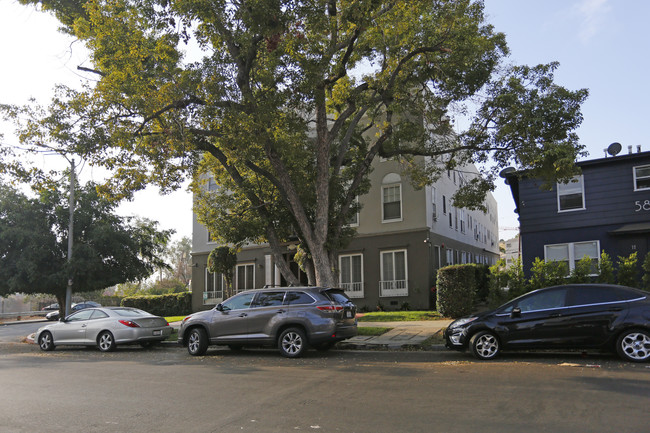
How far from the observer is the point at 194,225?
108ft

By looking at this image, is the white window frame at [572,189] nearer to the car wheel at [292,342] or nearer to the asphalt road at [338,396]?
the asphalt road at [338,396]

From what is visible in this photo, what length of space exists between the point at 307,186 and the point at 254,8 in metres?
6.04

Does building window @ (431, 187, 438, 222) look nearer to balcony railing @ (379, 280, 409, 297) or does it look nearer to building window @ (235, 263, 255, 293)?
balcony railing @ (379, 280, 409, 297)

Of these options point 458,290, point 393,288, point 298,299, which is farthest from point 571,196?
point 298,299

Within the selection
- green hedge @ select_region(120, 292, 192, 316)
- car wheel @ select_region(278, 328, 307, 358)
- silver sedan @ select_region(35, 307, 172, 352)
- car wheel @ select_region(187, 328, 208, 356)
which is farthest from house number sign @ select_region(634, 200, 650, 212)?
green hedge @ select_region(120, 292, 192, 316)

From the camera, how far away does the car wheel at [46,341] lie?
52.3 feet

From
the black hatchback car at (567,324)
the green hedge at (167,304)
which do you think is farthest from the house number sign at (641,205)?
the green hedge at (167,304)

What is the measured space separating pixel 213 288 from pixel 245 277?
2833 millimetres

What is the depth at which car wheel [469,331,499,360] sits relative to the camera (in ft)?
33.7

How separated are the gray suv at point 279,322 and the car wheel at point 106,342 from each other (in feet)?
9.48

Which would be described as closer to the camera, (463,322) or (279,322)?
(463,322)

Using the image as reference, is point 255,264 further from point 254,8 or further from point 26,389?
point 26,389

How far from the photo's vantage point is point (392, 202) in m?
25.4

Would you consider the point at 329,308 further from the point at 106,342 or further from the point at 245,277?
the point at 245,277
